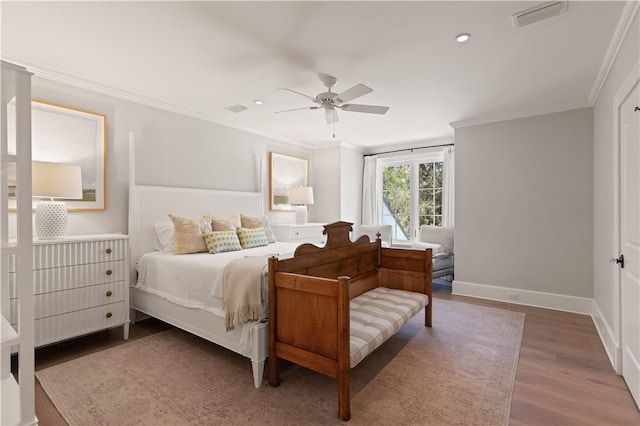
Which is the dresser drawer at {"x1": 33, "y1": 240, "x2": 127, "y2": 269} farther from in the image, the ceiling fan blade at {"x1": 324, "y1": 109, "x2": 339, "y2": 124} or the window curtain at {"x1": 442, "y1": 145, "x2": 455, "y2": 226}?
the window curtain at {"x1": 442, "y1": 145, "x2": 455, "y2": 226}

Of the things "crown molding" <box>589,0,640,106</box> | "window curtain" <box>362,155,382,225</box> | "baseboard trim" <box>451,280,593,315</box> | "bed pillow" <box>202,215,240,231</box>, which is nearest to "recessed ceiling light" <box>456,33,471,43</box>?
"crown molding" <box>589,0,640,106</box>

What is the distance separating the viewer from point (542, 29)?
90.2 inches

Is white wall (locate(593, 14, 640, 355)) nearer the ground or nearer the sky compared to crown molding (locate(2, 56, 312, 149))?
nearer the ground

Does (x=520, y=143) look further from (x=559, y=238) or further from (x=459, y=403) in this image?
(x=459, y=403)

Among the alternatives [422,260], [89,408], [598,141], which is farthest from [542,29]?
[89,408]

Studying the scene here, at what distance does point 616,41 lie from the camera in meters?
2.39

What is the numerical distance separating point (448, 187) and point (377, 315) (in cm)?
376

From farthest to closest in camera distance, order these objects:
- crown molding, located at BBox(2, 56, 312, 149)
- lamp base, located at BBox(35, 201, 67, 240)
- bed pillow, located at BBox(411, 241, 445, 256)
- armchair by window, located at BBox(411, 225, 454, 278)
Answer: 1. bed pillow, located at BBox(411, 241, 445, 256)
2. armchair by window, located at BBox(411, 225, 454, 278)
3. crown molding, located at BBox(2, 56, 312, 149)
4. lamp base, located at BBox(35, 201, 67, 240)

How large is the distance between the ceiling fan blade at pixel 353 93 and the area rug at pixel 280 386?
2.27 metres

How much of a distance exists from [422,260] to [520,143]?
7.62ft

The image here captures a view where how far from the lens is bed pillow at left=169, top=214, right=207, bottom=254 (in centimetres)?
337

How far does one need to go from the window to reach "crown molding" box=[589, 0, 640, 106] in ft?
9.18

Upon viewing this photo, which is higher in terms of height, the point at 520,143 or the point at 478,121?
the point at 478,121

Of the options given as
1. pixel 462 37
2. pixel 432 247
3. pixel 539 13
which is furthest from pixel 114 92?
pixel 432 247
